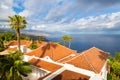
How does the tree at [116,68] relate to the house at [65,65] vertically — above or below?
below

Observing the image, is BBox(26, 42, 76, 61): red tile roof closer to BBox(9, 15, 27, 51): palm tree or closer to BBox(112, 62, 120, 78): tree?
BBox(9, 15, 27, 51): palm tree

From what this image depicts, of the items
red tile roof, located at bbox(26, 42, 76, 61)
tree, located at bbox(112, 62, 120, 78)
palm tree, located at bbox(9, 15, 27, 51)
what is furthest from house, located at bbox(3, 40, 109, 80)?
tree, located at bbox(112, 62, 120, 78)

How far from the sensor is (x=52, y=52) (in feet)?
133

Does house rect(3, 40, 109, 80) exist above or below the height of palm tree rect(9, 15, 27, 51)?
below

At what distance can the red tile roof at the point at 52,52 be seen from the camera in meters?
39.2

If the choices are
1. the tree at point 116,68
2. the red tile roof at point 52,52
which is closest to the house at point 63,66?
the red tile roof at point 52,52

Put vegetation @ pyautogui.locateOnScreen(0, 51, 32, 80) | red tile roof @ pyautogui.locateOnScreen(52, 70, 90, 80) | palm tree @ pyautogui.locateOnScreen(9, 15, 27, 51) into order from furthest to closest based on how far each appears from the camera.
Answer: palm tree @ pyautogui.locateOnScreen(9, 15, 27, 51) < red tile roof @ pyautogui.locateOnScreen(52, 70, 90, 80) < vegetation @ pyautogui.locateOnScreen(0, 51, 32, 80)

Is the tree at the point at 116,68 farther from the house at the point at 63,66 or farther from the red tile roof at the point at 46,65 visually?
the red tile roof at the point at 46,65

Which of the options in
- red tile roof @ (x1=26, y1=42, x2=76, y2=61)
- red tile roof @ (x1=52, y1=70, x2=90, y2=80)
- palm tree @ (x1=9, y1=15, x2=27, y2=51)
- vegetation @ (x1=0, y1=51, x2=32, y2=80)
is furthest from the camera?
palm tree @ (x1=9, y1=15, x2=27, y2=51)

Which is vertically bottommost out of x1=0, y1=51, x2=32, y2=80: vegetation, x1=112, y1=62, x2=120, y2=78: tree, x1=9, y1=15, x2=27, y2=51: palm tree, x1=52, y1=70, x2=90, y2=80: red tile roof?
x1=112, y1=62, x2=120, y2=78: tree

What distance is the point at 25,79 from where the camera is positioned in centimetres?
2894

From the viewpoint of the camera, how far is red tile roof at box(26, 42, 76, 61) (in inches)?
1544

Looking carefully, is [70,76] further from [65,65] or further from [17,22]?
[17,22]

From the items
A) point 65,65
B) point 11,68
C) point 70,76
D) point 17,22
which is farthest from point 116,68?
point 11,68
